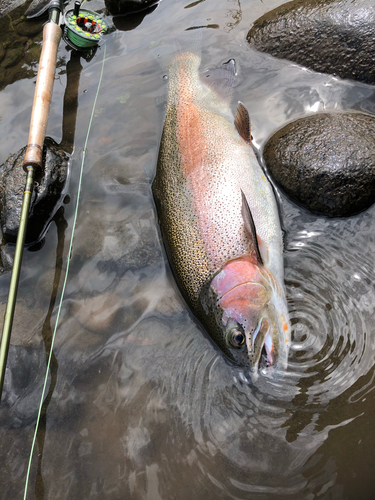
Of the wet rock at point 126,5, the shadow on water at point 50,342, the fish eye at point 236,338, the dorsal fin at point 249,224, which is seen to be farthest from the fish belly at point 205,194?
the wet rock at point 126,5

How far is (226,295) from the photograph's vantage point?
9.59ft

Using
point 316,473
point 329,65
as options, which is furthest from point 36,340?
point 329,65

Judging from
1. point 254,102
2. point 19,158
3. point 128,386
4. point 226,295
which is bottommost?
point 128,386

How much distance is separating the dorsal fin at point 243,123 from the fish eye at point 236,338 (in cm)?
196

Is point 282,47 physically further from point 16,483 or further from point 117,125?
point 16,483

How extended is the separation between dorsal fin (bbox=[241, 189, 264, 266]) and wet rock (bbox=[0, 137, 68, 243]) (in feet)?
6.45

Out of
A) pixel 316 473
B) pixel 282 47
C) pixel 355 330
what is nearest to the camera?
pixel 316 473

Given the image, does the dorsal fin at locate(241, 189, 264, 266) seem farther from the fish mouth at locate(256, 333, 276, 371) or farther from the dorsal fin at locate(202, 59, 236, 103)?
the dorsal fin at locate(202, 59, 236, 103)

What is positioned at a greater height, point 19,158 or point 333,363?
point 19,158

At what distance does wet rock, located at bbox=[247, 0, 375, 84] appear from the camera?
157 inches

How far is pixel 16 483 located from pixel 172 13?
216 inches

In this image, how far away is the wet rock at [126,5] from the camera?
5168 mm

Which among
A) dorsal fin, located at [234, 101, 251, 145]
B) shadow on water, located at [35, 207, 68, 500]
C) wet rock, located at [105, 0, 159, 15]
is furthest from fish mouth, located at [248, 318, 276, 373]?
wet rock, located at [105, 0, 159, 15]

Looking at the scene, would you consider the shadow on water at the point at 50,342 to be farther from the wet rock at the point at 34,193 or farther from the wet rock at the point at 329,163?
the wet rock at the point at 329,163
